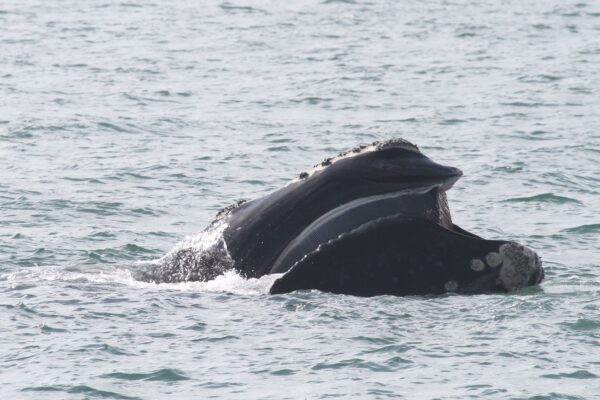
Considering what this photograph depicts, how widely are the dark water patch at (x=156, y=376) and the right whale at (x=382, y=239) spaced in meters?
1.45

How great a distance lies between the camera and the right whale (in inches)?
496

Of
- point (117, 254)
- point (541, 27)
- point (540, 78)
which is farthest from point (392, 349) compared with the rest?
point (541, 27)

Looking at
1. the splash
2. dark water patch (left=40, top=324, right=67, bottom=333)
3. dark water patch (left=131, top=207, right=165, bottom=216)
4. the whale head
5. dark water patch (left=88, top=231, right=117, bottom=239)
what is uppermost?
the whale head

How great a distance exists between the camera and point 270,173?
2292 cm

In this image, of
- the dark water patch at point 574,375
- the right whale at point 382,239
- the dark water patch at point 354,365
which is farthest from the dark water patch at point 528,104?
the dark water patch at point 354,365

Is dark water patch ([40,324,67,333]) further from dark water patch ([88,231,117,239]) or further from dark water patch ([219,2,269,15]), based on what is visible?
dark water patch ([219,2,269,15])

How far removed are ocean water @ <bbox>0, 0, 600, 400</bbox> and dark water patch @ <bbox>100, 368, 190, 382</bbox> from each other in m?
0.03

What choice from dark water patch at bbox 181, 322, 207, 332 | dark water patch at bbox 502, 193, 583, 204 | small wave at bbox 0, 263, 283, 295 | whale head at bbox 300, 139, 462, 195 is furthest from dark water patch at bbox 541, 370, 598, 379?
dark water patch at bbox 502, 193, 583, 204

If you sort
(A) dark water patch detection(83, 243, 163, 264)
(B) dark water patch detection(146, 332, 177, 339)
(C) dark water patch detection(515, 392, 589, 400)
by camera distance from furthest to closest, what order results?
1. (A) dark water patch detection(83, 243, 163, 264)
2. (B) dark water patch detection(146, 332, 177, 339)
3. (C) dark water patch detection(515, 392, 589, 400)

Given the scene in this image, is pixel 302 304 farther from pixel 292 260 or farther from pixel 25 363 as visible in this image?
pixel 25 363

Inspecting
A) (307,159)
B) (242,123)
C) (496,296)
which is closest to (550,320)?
(496,296)

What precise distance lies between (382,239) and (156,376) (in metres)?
2.29

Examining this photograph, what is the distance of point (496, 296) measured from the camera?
13008 millimetres

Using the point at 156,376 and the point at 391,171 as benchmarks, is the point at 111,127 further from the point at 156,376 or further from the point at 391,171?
the point at 156,376
